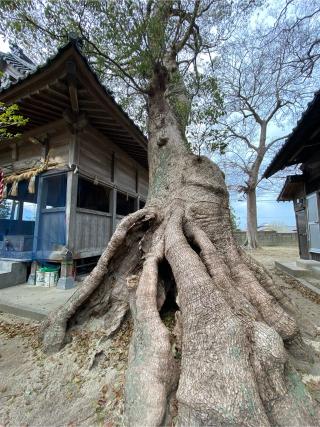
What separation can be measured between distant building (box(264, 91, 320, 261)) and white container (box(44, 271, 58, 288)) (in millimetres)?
6223

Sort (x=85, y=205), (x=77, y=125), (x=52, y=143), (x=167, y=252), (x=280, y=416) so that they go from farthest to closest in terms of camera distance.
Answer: (x=85, y=205), (x=52, y=143), (x=77, y=125), (x=167, y=252), (x=280, y=416)

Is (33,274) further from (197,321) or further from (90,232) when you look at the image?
(197,321)

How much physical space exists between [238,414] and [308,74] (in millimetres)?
8057

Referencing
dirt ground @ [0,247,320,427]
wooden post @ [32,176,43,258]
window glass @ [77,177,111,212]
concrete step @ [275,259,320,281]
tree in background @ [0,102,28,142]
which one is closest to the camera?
dirt ground @ [0,247,320,427]

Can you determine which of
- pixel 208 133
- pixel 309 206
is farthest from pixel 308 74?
pixel 309 206

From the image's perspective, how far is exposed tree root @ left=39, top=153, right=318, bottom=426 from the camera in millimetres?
1467

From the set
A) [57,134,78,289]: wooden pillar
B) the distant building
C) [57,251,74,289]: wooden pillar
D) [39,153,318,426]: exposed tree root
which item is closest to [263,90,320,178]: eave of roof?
the distant building

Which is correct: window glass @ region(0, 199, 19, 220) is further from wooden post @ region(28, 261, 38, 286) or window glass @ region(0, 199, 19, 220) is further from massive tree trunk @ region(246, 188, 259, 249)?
massive tree trunk @ region(246, 188, 259, 249)

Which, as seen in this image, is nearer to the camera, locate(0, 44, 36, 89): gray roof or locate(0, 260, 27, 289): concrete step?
locate(0, 260, 27, 289): concrete step

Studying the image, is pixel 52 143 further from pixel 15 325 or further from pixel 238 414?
pixel 238 414

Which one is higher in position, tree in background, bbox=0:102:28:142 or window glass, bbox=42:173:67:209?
tree in background, bbox=0:102:28:142

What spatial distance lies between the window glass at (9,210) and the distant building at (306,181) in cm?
853

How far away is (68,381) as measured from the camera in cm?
218

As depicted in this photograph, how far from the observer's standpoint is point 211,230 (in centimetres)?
316
